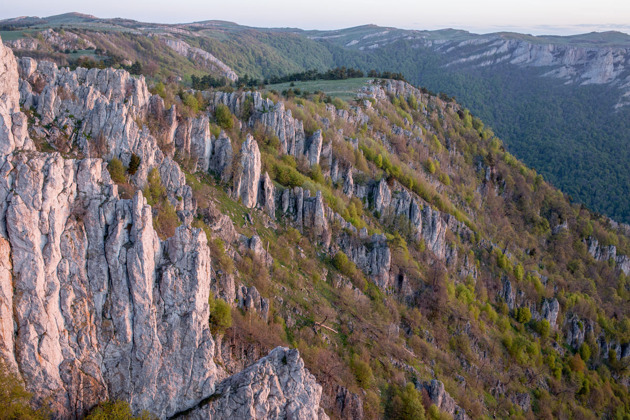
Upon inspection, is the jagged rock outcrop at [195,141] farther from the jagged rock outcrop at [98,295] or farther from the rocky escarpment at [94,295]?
the jagged rock outcrop at [98,295]

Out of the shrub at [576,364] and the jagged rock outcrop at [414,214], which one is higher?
the jagged rock outcrop at [414,214]

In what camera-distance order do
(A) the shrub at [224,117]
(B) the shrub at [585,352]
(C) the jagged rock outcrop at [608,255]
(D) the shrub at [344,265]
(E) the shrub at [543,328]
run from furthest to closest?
(C) the jagged rock outcrop at [608,255] → (B) the shrub at [585,352] → (E) the shrub at [543,328] → (A) the shrub at [224,117] → (D) the shrub at [344,265]

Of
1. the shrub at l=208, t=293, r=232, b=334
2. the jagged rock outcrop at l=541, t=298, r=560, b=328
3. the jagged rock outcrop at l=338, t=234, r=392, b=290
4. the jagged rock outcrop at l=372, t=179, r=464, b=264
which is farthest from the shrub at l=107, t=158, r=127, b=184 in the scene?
the jagged rock outcrop at l=541, t=298, r=560, b=328

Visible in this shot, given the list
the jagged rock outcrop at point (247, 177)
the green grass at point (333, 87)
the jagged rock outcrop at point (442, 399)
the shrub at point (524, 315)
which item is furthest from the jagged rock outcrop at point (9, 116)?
the shrub at point (524, 315)

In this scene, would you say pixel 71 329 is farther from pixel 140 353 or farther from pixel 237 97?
pixel 237 97

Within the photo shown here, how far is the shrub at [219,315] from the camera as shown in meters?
32.8

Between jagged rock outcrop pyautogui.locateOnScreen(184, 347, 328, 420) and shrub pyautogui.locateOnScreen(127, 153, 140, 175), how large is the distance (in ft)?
60.4

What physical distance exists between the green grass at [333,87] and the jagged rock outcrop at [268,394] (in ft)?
234

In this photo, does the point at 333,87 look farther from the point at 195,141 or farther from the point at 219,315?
the point at 219,315

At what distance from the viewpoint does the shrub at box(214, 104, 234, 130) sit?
2241 inches

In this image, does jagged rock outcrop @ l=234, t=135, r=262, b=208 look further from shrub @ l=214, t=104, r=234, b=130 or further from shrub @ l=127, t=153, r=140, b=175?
shrub @ l=127, t=153, r=140, b=175

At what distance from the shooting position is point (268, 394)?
1172 inches

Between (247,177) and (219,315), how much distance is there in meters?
19.4

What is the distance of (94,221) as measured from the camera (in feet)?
90.2
